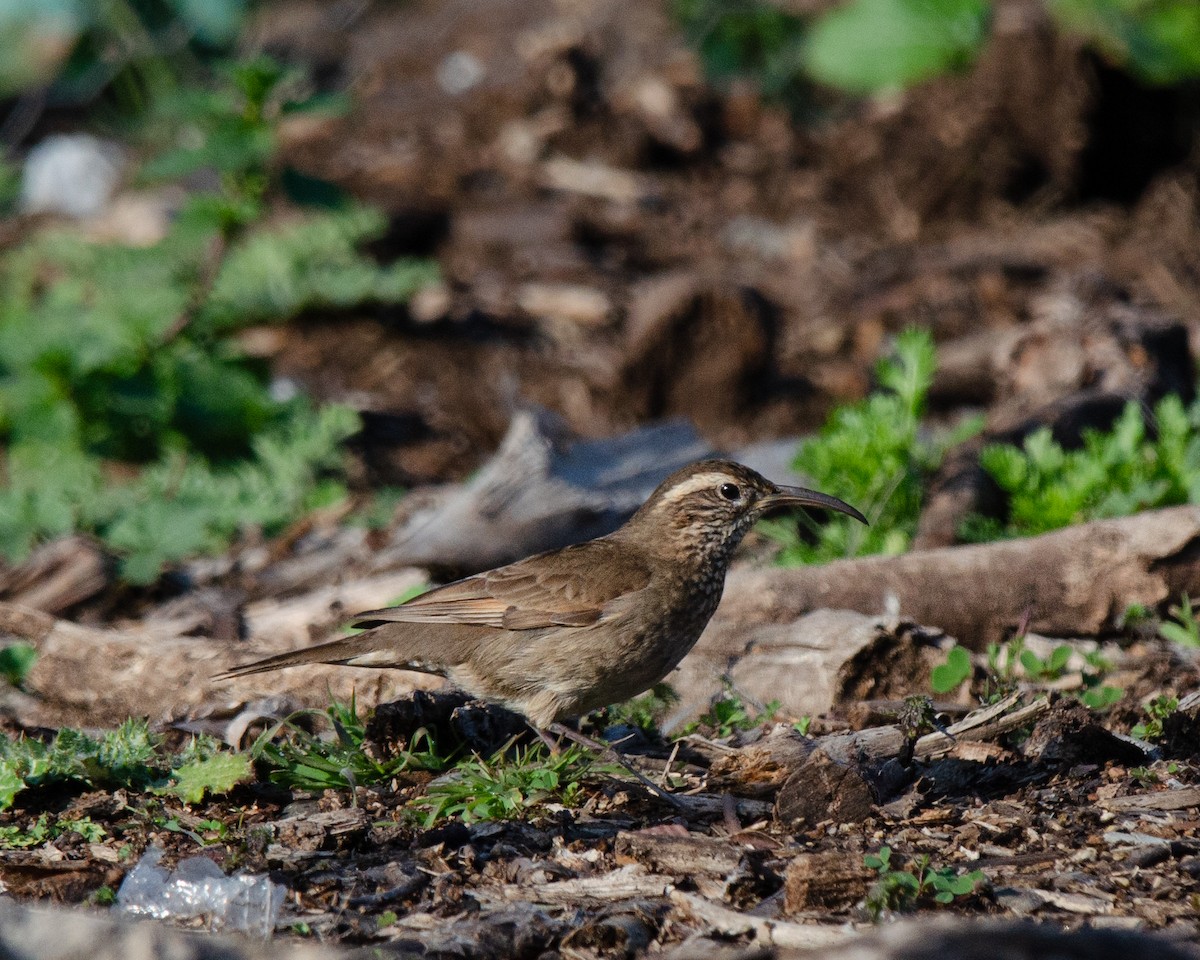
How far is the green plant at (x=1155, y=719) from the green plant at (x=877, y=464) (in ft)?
5.59

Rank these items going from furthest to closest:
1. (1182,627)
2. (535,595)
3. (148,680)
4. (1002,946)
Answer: (1182,627)
(148,680)
(535,595)
(1002,946)

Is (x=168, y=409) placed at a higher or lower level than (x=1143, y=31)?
lower

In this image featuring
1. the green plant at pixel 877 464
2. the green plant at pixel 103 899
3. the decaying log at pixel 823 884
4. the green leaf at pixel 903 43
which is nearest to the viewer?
the decaying log at pixel 823 884

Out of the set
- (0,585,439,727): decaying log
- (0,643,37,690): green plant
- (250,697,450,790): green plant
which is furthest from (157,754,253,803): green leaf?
(0,643,37,690): green plant

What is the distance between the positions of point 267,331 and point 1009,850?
780 centimetres

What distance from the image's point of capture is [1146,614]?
6.63m

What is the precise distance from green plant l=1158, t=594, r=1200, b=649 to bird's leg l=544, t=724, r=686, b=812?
2.48m

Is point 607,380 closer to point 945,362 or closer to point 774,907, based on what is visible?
point 945,362

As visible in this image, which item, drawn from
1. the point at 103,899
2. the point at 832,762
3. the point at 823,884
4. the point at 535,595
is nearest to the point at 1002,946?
the point at 823,884

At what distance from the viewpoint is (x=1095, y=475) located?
285 inches

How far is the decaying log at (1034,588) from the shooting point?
6.59m

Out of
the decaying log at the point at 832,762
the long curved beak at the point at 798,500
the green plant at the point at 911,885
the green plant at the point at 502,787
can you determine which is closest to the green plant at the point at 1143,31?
the long curved beak at the point at 798,500

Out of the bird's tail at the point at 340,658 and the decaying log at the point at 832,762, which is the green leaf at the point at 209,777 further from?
the decaying log at the point at 832,762

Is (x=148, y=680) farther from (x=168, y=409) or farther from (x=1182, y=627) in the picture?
(x=1182, y=627)
